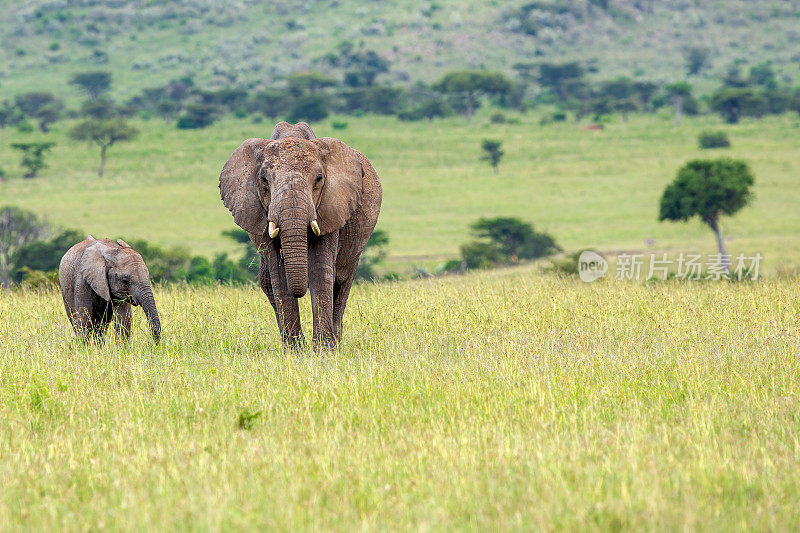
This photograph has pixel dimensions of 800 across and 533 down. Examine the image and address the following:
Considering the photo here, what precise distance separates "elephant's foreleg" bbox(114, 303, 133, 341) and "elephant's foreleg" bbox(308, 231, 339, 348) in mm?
2130

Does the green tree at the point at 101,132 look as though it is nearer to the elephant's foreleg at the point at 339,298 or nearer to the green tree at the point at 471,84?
the green tree at the point at 471,84

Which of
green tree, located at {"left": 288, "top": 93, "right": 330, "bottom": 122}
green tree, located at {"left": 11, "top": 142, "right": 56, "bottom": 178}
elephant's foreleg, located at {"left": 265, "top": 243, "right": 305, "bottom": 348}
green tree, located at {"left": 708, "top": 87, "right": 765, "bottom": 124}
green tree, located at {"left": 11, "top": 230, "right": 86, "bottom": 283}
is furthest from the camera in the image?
green tree, located at {"left": 288, "top": 93, "right": 330, "bottom": 122}

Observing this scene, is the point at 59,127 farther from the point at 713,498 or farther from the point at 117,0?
the point at 713,498

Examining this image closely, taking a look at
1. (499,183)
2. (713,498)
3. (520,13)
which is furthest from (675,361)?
(520,13)

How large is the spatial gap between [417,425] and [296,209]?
259cm

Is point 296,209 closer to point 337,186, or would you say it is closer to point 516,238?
point 337,186

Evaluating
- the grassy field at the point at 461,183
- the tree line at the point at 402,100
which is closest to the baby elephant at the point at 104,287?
the grassy field at the point at 461,183

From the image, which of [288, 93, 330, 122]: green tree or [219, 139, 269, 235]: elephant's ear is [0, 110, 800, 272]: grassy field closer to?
[288, 93, 330, 122]: green tree

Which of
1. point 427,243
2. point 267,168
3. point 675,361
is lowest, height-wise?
point 427,243

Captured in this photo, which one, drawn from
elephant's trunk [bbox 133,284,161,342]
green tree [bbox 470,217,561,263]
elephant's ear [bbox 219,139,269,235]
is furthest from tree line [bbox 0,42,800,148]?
elephant's ear [bbox 219,139,269,235]

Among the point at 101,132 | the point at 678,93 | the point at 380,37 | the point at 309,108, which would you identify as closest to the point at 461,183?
the point at 309,108

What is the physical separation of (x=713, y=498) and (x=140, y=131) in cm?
8192

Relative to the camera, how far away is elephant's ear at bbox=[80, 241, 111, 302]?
9625 mm

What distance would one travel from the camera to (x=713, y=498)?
489 cm
